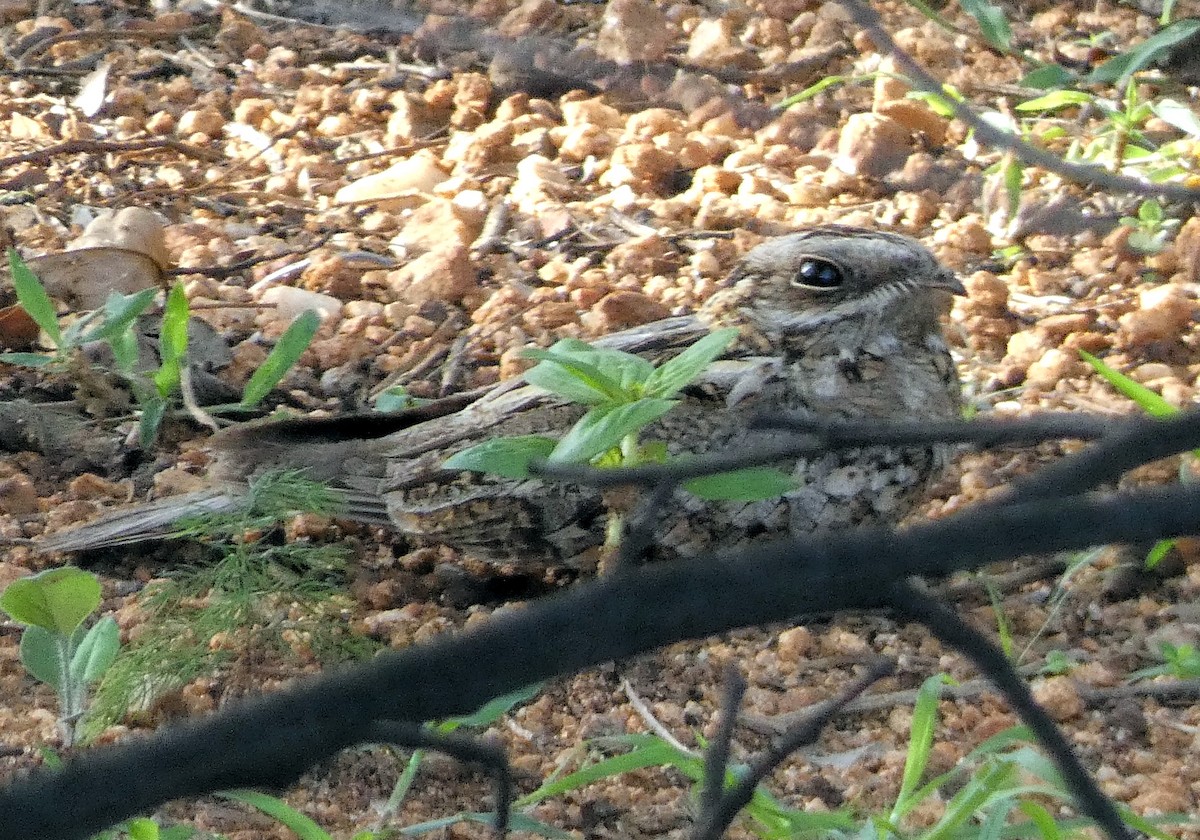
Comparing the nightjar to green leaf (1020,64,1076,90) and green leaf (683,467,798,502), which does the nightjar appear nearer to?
green leaf (683,467,798,502)

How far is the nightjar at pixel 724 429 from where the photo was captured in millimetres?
2674

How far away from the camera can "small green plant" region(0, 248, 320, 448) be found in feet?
9.23

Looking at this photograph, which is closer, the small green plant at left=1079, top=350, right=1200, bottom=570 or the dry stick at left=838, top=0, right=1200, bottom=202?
the dry stick at left=838, top=0, right=1200, bottom=202

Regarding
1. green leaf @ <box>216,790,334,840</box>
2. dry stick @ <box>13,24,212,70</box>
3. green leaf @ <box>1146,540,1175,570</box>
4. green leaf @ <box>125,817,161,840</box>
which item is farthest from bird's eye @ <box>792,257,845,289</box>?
dry stick @ <box>13,24,212,70</box>

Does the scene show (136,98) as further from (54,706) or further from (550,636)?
(550,636)

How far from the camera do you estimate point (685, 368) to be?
222 cm

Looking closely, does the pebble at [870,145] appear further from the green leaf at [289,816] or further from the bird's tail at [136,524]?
the green leaf at [289,816]

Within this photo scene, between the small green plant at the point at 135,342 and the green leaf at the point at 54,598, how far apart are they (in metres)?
0.89

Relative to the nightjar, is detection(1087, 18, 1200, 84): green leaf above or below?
above

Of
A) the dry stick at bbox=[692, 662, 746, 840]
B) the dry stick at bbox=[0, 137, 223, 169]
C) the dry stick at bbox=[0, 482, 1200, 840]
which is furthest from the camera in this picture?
the dry stick at bbox=[0, 137, 223, 169]

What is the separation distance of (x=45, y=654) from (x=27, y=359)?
107 cm

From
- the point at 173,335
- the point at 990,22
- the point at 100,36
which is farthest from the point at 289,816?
the point at 100,36

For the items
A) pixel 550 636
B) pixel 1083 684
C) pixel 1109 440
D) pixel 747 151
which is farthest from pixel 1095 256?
pixel 550 636

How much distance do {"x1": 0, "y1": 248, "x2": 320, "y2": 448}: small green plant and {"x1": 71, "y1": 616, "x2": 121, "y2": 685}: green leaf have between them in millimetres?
875
